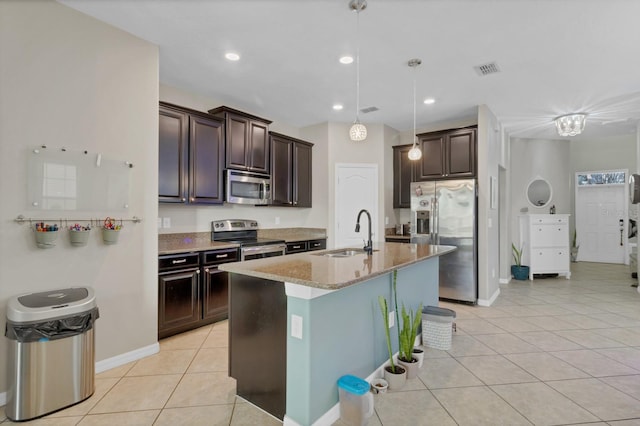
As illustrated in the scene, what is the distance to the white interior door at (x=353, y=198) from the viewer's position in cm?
527

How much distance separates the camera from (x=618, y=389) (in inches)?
90.7

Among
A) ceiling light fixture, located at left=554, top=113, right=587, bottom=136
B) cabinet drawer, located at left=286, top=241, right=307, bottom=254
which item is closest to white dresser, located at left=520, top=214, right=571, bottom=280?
ceiling light fixture, located at left=554, top=113, right=587, bottom=136

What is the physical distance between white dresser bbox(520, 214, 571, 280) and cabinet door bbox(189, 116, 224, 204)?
5844 mm

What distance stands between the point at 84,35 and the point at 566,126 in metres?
5.99

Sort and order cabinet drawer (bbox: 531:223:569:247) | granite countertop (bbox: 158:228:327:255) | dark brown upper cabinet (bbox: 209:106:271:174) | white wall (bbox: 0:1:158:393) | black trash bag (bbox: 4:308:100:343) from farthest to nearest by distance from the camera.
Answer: cabinet drawer (bbox: 531:223:569:247), dark brown upper cabinet (bbox: 209:106:271:174), granite countertop (bbox: 158:228:327:255), white wall (bbox: 0:1:158:393), black trash bag (bbox: 4:308:100:343)

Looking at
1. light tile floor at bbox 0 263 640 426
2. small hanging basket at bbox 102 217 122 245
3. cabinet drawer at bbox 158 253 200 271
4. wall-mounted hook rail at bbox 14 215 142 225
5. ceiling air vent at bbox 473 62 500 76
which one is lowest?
light tile floor at bbox 0 263 640 426

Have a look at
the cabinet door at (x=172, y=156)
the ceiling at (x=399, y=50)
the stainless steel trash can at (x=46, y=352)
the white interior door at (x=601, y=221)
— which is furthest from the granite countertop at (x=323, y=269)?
the white interior door at (x=601, y=221)

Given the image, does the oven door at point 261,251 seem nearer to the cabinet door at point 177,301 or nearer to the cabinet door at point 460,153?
the cabinet door at point 177,301

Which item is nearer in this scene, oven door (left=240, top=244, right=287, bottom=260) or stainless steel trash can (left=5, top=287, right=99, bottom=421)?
stainless steel trash can (left=5, top=287, right=99, bottom=421)

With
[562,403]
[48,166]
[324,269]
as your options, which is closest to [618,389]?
[562,403]

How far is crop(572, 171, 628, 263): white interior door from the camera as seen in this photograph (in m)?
7.62

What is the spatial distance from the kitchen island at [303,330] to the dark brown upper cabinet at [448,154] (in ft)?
9.20

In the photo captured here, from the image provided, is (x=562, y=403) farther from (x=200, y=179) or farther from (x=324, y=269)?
(x=200, y=179)

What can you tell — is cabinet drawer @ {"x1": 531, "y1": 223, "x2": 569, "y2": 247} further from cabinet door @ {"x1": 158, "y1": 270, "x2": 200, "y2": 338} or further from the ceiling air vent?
cabinet door @ {"x1": 158, "y1": 270, "x2": 200, "y2": 338}
